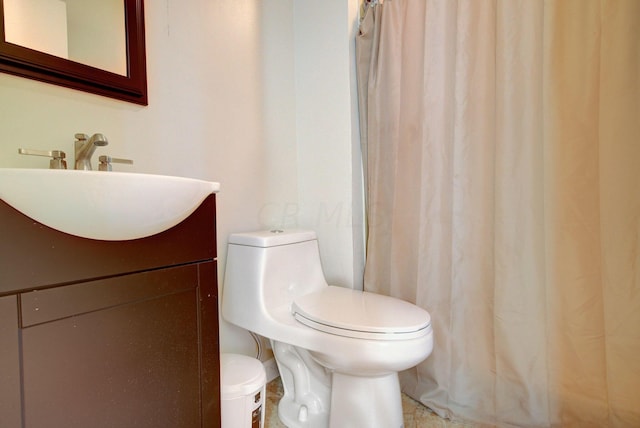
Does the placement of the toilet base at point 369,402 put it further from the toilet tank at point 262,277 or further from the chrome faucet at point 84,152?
the chrome faucet at point 84,152

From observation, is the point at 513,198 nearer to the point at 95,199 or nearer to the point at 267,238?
the point at 267,238

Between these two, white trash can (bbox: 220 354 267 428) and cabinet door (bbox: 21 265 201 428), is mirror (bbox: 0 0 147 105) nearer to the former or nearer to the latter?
cabinet door (bbox: 21 265 201 428)

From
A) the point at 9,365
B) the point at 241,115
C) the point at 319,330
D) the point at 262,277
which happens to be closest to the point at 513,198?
the point at 319,330

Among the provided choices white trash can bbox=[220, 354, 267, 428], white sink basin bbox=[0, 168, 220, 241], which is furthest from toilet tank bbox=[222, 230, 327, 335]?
white sink basin bbox=[0, 168, 220, 241]

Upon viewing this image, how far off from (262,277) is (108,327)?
22.5 inches

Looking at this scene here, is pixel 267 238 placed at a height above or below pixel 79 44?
below

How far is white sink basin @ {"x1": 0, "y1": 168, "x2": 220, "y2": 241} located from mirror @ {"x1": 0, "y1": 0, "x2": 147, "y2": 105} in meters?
0.48

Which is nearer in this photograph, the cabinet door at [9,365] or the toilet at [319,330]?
the cabinet door at [9,365]

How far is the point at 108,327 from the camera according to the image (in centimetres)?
61

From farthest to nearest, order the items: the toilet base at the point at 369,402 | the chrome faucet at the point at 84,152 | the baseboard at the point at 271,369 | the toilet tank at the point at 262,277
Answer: the baseboard at the point at 271,369 → the toilet tank at the point at 262,277 → the toilet base at the point at 369,402 → the chrome faucet at the point at 84,152

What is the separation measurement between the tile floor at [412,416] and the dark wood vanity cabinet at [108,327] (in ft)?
1.71

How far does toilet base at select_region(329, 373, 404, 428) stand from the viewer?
40.9 inches

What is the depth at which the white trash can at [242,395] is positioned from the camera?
93 centimetres

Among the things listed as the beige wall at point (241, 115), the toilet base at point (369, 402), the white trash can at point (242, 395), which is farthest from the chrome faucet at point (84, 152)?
the toilet base at point (369, 402)
